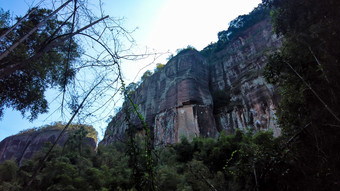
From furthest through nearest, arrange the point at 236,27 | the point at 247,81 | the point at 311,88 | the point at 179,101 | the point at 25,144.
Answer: the point at 25,144 < the point at 236,27 < the point at 179,101 < the point at 247,81 < the point at 311,88

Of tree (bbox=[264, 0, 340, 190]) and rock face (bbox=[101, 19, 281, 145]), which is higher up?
rock face (bbox=[101, 19, 281, 145])

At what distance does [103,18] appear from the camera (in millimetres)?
2629

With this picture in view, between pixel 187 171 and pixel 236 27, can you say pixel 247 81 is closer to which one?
pixel 187 171

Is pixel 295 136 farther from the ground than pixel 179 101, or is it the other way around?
pixel 179 101

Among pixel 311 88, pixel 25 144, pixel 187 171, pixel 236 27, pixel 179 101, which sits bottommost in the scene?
pixel 187 171

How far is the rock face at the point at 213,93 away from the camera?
50.3 feet

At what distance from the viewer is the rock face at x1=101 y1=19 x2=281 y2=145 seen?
50.3 ft

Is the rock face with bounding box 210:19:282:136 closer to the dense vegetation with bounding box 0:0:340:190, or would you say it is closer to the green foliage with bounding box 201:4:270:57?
the green foliage with bounding box 201:4:270:57

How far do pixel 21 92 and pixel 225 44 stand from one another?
2443 centimetres

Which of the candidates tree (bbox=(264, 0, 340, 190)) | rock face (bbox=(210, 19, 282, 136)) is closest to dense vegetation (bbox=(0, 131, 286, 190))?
tree (bbox=(264, 0, 340, 190))

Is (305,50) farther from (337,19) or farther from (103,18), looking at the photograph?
(103,18)

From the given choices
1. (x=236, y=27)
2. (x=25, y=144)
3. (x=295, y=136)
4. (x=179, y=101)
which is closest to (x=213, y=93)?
(x=179, y=101)

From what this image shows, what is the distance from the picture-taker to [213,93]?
816 inches

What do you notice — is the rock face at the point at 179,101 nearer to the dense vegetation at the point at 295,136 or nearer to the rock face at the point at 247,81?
the rock face at the point at 247,81
